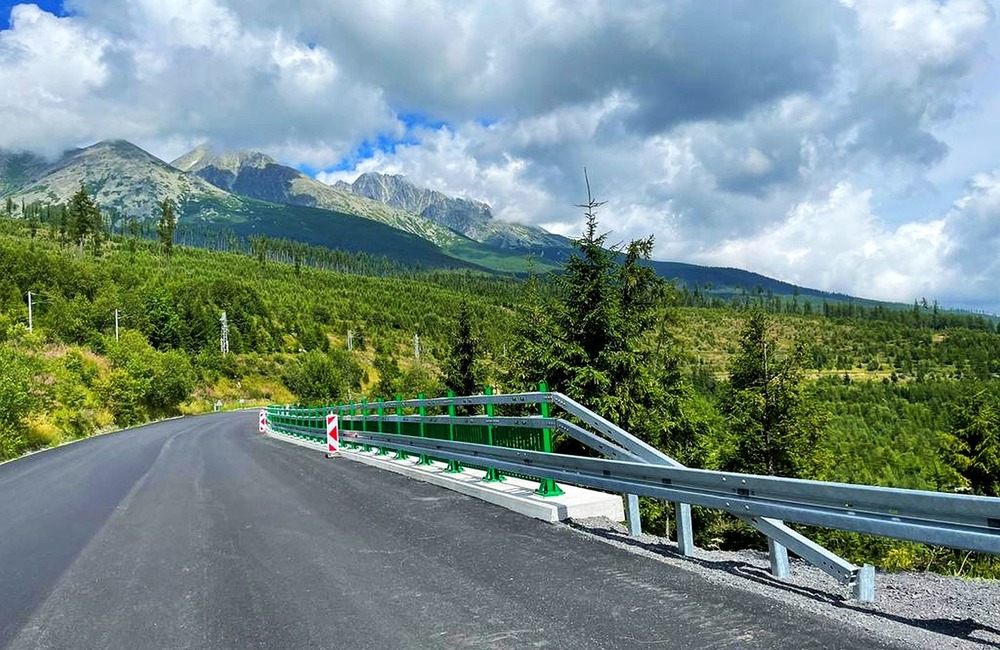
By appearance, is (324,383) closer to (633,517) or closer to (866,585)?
(633,517)

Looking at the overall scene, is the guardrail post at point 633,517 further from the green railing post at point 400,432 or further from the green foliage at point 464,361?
the green foliage at point 464,361

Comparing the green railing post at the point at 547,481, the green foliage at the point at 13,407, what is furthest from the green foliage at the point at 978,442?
the green foliage at the point at 13,407

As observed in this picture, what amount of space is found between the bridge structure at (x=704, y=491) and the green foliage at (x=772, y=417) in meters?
18.3

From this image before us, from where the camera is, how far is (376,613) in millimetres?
4145

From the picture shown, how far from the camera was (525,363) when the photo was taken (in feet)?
66.0

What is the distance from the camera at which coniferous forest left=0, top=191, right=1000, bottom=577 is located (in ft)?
56.7

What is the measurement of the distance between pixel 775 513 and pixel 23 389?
25.9 m

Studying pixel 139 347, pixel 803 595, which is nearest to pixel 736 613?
pixel 803 595

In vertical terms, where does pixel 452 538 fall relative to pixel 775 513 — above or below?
below

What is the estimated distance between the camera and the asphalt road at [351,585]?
370cm

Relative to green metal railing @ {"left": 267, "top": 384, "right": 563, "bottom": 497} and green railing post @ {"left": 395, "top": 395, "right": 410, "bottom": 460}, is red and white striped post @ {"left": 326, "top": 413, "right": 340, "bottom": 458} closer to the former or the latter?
green metal railing @ {"left": 267, "top": 384, "right": 563, "bottom": 497}

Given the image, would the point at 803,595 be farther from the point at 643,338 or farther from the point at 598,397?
the point at 643,338

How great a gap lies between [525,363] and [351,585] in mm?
15472

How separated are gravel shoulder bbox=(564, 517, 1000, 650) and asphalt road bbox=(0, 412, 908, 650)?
0.18 m
